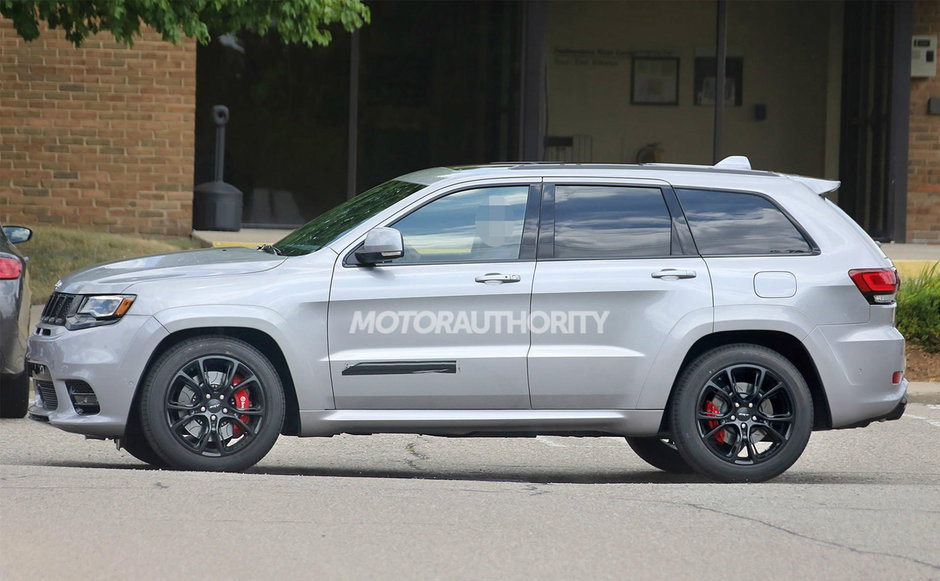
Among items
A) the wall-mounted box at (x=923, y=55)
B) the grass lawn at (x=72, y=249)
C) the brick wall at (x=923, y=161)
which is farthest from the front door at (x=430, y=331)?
the wall-mounted box at (x=923, y=55)

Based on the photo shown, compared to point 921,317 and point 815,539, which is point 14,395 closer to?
point 815,539

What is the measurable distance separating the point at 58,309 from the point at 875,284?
4.29 metres

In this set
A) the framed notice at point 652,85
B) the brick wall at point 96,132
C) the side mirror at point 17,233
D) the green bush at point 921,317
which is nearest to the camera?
the side mirror at point 17,233

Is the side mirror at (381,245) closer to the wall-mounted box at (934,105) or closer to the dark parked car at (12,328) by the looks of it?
the dark parked car at (12,328)

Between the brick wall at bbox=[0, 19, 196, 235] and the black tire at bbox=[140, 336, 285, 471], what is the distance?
33.1 ft

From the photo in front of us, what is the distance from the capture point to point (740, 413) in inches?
282

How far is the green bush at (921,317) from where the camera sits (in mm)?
12258

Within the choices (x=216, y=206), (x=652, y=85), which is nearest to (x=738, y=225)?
(x=216, y=206)

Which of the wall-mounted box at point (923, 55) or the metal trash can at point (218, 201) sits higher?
the wall-mounted box at point (923, 55)

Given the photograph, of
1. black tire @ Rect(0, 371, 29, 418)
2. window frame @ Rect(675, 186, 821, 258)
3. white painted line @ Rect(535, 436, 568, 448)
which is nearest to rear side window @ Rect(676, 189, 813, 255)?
window frame @ Rect(675, 186, 821, 258)

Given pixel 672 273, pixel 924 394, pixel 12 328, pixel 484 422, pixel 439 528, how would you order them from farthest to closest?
pixel 924 394 → pixel 12 328 → pixel 672 273 → pixel 484 422 → pixel 439 528

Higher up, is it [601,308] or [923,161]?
[923,161]

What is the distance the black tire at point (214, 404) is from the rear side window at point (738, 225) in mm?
2381

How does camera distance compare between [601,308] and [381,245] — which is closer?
[381,245]
